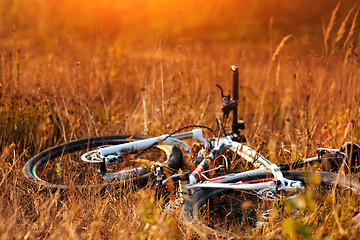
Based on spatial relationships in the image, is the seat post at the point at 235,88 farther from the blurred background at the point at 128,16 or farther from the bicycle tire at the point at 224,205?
the blurred background at the point at 128,16

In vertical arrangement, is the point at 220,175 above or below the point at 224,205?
above

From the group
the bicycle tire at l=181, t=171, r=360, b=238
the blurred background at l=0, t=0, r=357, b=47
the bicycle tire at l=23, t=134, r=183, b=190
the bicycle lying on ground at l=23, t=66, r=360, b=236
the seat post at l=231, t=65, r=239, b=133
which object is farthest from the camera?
the blurred background at l=0, t=0, r=357, b=47

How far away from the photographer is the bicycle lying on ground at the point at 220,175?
2480 millimetres

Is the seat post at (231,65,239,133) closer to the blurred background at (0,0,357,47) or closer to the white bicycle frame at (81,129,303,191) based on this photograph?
the white bicycle frame at (81,129,303,191)

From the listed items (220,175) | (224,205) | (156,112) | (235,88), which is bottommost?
(224,205)

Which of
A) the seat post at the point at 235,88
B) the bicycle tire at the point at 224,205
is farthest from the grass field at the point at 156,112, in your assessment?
the seat post at the point at 235,88

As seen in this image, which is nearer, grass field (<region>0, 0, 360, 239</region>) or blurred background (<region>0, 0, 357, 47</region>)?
grass field (<region>0, 0, 360, 239</region>)

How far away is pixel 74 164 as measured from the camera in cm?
349

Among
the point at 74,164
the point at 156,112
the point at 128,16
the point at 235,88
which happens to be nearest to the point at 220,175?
the point at 235,88

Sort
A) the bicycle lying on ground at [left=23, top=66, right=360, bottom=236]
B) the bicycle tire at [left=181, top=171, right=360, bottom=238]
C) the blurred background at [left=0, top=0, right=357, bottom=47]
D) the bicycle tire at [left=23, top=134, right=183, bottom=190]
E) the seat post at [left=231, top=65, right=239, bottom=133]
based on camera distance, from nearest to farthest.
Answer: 1. the bicycle tire at [left=181, top=171, right=360, bottom=238]
2. the bicycle lying on ground at [left=23, top=66, right=360, bottom=236]
3. the bicycle tire at [left=23, top=134, right=183, bottom=190]
4. the seat post at [left=231, top=65, right=239, bottom=133]
5. the blurred background at [left=0, top=0, right=357, bottom=47]

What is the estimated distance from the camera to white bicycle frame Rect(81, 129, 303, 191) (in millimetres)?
2492

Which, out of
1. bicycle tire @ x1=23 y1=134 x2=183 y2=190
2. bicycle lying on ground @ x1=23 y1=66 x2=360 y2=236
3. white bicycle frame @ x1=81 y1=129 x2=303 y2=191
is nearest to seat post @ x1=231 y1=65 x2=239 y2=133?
bicycle lying on ground @ x1=23 y1=66 x2=360 y2=236

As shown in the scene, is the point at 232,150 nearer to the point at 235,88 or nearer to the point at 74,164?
the point at 235,88

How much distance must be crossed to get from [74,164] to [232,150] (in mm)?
1467
